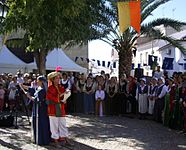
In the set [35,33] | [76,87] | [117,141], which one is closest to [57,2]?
[35,33]

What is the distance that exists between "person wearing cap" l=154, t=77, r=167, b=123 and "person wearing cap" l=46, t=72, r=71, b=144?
206 inches

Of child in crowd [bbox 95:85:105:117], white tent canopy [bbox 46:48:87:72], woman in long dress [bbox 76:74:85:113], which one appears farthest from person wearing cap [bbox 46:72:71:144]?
white tent canopy [bbox 46:48:87:72]

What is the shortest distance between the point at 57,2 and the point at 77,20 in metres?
1.93

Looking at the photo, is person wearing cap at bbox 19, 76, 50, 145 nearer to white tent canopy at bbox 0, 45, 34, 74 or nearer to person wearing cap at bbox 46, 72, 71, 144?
person wearing cap at bbox 46, 72, 71, 144

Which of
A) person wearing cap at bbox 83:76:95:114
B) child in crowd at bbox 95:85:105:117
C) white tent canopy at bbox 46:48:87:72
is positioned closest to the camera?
child in crowd at bbox 95:85:105:117

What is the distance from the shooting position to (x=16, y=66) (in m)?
22.6

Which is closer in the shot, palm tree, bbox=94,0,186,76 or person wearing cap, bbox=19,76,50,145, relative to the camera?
person wearing cap, bbox=19,76,50,145

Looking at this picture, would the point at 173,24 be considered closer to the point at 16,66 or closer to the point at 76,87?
the point at 76,87

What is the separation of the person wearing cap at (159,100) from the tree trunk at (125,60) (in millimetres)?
5607

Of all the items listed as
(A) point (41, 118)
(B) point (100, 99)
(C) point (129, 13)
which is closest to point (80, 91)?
(B) point (100, 99)

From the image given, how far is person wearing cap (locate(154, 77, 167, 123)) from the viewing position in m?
13.7

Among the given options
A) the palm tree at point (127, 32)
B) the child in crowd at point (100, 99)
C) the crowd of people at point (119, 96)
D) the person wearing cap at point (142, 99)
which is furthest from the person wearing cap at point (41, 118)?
the palm tree at point (127, 32)

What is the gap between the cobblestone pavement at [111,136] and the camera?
9359 millimetres

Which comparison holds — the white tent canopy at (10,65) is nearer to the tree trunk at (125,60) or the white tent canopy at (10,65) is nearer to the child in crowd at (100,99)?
the tree trunk at (125,60)
